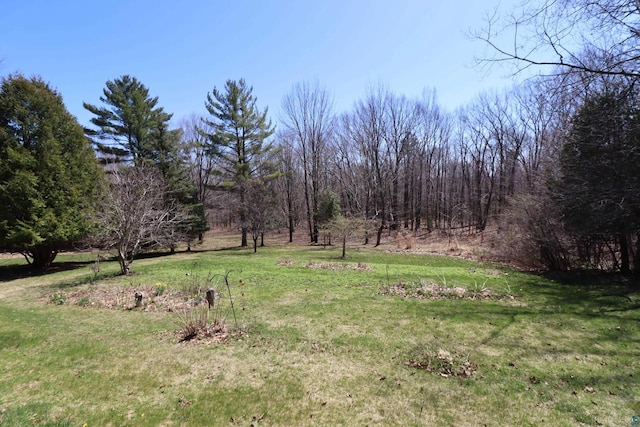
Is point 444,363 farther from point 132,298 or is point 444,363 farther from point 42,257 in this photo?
point 42,257

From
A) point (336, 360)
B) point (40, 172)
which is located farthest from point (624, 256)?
point (40, 172)

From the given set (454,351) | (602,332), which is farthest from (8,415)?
(602,332)

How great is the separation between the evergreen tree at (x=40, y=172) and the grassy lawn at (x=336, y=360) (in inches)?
251

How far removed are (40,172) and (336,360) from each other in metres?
16.1

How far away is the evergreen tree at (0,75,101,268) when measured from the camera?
13.2 m

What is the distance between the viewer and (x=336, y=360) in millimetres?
4684

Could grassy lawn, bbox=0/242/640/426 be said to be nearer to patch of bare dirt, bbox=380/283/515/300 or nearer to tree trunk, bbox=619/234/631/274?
patch of bare dirt, bbox=380/283/515/300

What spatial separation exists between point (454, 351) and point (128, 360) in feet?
16.3

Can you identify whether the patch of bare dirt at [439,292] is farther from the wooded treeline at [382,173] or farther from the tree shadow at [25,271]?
the tree shadow at [25,271]

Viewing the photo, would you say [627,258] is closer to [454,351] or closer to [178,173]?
[454,351]

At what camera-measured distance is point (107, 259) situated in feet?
64.9

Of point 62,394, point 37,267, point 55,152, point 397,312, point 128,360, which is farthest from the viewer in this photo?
point 37,267

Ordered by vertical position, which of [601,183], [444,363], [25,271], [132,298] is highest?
[601,183]

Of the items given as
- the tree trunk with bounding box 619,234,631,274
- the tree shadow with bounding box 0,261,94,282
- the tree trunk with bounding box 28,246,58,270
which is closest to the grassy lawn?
the tree trunk with bounding box 619,234,631,274
